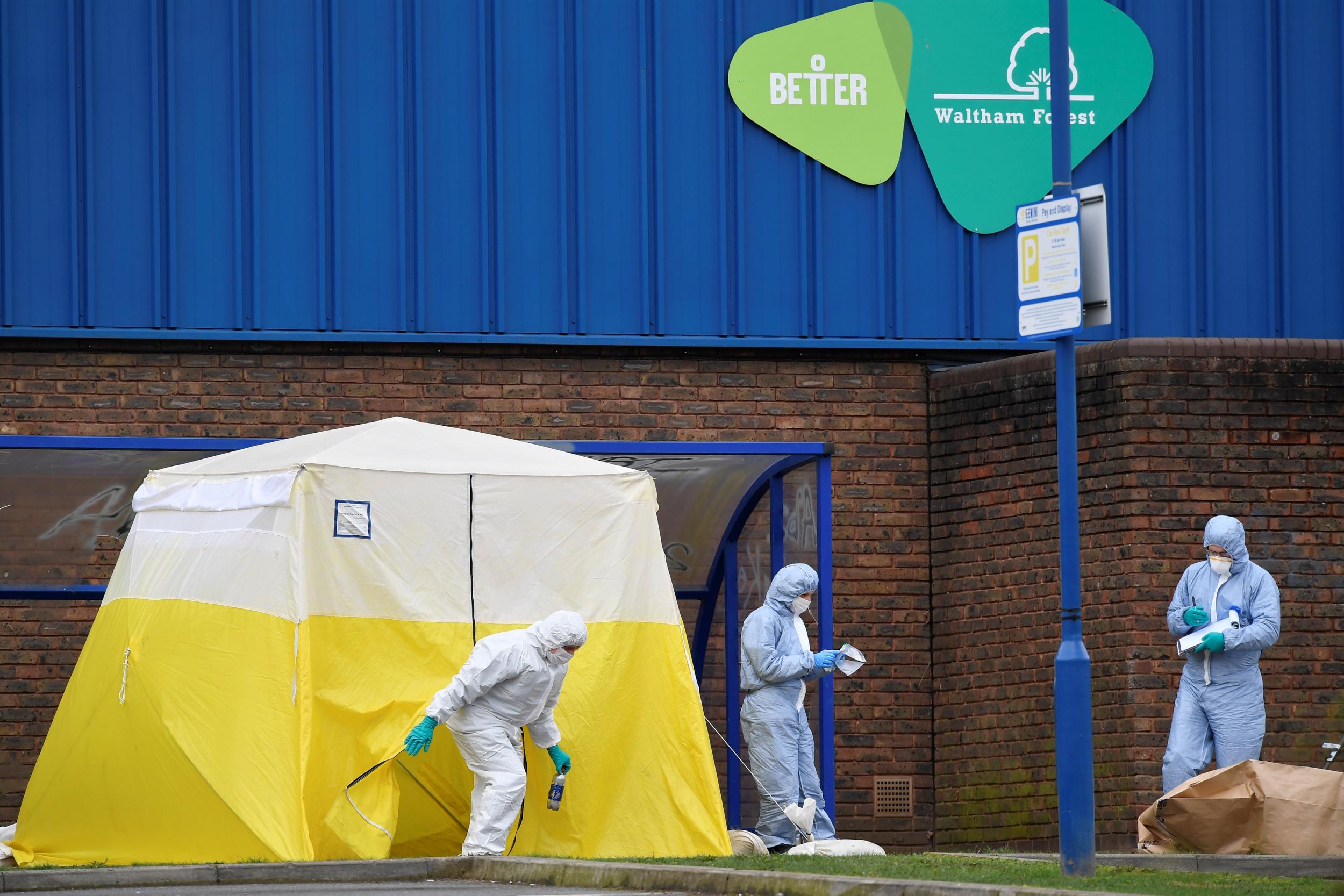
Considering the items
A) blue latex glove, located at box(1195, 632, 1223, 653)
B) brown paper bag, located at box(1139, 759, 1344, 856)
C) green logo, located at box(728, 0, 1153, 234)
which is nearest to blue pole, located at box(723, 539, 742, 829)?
green logo, located at box(728, 0, 1153, 234)

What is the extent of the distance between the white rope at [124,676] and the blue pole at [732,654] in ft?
15.9

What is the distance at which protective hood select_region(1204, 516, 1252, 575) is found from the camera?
12.4 meters

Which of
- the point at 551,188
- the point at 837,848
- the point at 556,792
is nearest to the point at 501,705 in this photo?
the point at 556,792

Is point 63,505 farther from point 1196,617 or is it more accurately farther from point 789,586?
point 1196,617

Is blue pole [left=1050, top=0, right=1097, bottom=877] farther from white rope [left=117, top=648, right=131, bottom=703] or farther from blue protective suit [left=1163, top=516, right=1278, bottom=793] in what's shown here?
white rope [left=117, top=648, right=131, bottom=703]

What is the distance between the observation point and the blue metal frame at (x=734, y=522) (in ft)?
42.8

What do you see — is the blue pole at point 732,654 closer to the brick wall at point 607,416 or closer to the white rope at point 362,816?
the brick wall at point 607,416

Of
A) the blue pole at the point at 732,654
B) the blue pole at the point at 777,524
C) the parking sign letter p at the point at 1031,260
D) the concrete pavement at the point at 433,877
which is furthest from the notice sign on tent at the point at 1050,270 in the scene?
the blue pole at the point at 732,654

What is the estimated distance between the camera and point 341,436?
11.9 m

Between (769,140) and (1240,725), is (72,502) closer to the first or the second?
(769,140)

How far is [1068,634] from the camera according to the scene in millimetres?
8867

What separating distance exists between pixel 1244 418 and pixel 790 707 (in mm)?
4000

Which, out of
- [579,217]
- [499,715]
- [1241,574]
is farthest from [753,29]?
[499,715]

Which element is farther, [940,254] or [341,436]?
[940,254]
